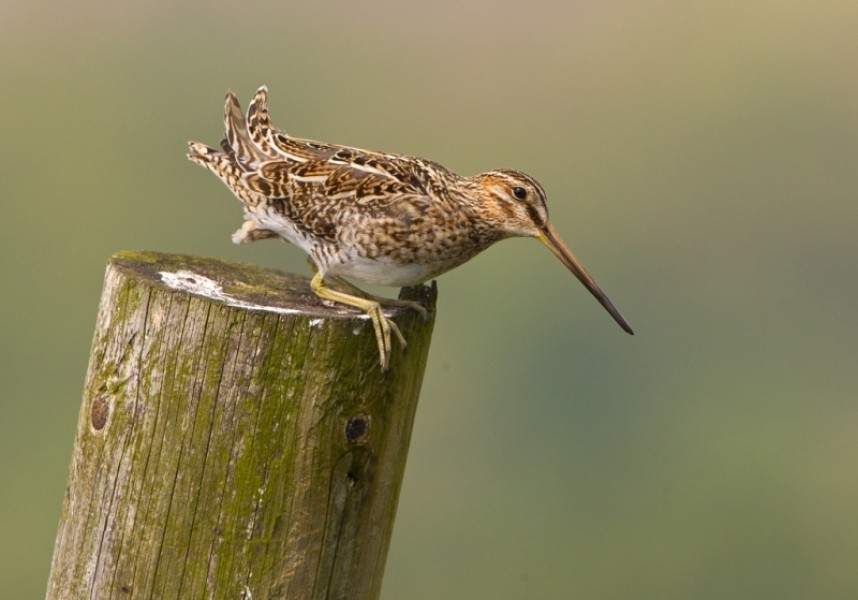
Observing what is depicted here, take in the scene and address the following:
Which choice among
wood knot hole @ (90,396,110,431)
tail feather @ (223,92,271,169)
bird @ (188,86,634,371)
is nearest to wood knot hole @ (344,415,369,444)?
wood knot hole @ (90,396,110,431)

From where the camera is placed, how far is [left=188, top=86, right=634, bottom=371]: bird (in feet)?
19.6

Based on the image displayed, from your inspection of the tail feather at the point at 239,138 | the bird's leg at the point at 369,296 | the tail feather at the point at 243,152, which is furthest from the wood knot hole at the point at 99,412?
the tail feather at the point at 239,138

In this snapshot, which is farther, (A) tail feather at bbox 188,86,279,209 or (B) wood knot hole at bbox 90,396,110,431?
(A) tail feather at bbox 188,86,279,209

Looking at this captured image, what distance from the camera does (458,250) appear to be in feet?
20.1

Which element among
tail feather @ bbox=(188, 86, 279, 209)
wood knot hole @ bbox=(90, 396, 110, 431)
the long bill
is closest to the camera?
wood knot hole @ bbox=(90, 396, 110, 431)

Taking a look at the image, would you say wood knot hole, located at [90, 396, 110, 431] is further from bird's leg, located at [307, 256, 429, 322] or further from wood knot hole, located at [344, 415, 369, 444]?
bird's leg, located at [307, 256, 429, 322]

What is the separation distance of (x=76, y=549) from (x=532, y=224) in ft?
8.98

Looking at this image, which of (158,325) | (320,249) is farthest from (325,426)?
(320,249)

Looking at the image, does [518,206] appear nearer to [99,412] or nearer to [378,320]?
[378,320]

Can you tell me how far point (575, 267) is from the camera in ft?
20.0

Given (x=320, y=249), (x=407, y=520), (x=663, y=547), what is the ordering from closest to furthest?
(x=320, y=249) < (x=407, y=520) < (x=663, y=547)

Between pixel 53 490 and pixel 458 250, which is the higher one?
pixel 458 250

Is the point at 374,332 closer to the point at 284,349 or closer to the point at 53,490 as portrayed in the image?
the point at 284,349

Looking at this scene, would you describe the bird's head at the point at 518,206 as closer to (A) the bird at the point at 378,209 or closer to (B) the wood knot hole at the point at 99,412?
(A) the bird at the point at 378,209
